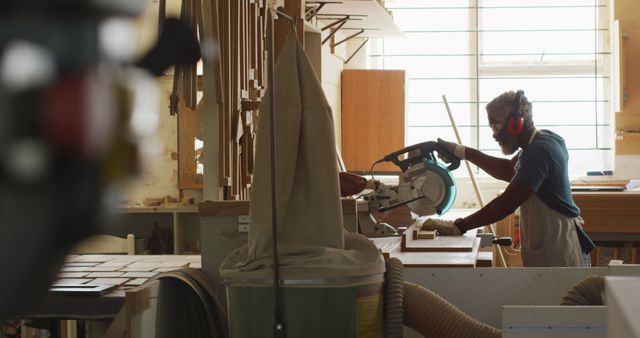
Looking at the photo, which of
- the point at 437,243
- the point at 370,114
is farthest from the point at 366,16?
the point at 437,243

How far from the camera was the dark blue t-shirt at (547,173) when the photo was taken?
13.6 feet

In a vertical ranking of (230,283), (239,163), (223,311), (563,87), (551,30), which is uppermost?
(551,30)

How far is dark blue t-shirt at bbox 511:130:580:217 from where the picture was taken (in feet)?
13.6

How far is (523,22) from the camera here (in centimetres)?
945

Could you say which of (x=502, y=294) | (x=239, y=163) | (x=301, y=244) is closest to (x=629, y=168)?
(x=239, y=163)

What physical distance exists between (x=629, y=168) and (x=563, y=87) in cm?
114

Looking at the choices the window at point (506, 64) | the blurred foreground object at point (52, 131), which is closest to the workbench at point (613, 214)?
the window at point (506, 64)

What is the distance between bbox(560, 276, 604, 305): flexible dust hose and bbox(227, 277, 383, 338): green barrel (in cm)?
50

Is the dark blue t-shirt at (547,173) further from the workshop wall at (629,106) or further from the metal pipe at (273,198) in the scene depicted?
the workshop wall at (629,106)

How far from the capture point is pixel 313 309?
2131 millimetres

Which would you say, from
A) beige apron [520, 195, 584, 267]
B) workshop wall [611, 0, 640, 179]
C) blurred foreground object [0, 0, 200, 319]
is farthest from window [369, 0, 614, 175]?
blurred foreground object [0, 0, 200, 319]

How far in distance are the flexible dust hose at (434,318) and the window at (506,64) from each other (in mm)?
6971

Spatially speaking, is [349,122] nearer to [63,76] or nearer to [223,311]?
[223,311]

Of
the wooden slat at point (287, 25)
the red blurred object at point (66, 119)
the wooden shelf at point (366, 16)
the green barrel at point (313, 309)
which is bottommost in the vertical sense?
the green barrel at point (313, 309)
